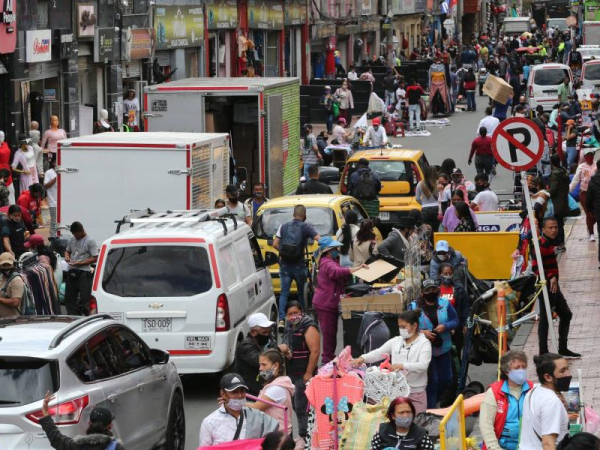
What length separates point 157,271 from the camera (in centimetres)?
1479

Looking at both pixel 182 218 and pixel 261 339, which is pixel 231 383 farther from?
pixel 182 218

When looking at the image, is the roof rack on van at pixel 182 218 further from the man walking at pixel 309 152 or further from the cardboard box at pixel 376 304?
the man walking at pixel 309 152

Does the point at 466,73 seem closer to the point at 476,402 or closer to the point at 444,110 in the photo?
the point at 444,110

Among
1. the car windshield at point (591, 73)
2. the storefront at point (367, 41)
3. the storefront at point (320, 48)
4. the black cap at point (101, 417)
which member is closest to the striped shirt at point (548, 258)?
the black cap at point (101, 417)

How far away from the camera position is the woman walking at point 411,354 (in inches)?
479

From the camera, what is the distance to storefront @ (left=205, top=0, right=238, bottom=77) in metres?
45.9

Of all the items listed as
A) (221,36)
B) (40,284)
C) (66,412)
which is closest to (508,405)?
(66,412)

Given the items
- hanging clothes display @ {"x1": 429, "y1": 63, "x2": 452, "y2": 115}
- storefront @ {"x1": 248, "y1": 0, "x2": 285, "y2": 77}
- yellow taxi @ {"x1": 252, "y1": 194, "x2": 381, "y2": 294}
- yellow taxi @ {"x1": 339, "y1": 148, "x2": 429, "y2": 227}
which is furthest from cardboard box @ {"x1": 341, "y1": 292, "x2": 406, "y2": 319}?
storefront @ {"x1": 248, "y1": 0, "x2": 285, "y2": 77}

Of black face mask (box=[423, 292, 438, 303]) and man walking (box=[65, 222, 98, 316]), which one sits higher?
black face mask (box=[423, 292, 438, 303])

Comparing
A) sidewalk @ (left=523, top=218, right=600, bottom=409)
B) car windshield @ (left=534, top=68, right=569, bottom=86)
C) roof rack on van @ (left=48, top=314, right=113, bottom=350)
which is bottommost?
sidewalk @ (left=523, top=218, right=600, bottom=409)

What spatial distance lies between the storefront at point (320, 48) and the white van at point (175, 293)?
46845 mm

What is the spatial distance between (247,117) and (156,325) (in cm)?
1326

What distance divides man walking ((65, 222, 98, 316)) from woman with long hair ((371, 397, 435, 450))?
8886 millimetres

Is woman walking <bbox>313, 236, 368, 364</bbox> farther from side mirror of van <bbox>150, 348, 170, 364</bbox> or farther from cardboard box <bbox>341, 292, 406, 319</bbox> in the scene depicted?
side mirror of van <bbox>150, 348, 170, 364</bbox>
